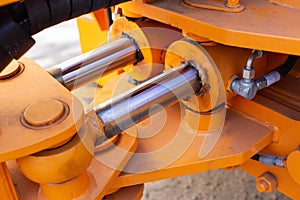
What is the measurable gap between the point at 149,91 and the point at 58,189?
23cm

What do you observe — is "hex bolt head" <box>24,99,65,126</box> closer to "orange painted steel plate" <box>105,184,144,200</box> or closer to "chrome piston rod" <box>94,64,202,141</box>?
"chrome piston rod" <box>94,64,202,141</box>

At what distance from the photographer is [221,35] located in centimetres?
70

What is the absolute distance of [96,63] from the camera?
92 cm

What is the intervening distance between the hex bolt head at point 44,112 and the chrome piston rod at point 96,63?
0.24m

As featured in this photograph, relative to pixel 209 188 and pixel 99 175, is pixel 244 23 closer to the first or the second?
pixel 99 175

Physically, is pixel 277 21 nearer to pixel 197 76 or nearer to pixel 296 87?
pixel 197 76

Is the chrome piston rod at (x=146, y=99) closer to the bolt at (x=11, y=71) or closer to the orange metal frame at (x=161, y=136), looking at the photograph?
the orange metal frame at (x=161, y=136)

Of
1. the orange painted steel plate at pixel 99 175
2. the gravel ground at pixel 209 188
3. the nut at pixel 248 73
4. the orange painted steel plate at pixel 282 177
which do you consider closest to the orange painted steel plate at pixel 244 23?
the nut at pixel 248 73

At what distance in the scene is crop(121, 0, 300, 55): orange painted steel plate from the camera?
0.67 meters

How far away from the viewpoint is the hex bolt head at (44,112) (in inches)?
23.4

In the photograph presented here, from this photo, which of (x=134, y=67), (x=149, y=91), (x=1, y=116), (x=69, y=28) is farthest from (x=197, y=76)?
(x=69, y=28)

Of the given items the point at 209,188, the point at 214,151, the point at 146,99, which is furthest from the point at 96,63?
the point at 209,188

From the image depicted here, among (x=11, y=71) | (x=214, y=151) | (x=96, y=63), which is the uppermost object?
(x=11, y=71)

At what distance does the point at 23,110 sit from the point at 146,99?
0.23 metres
